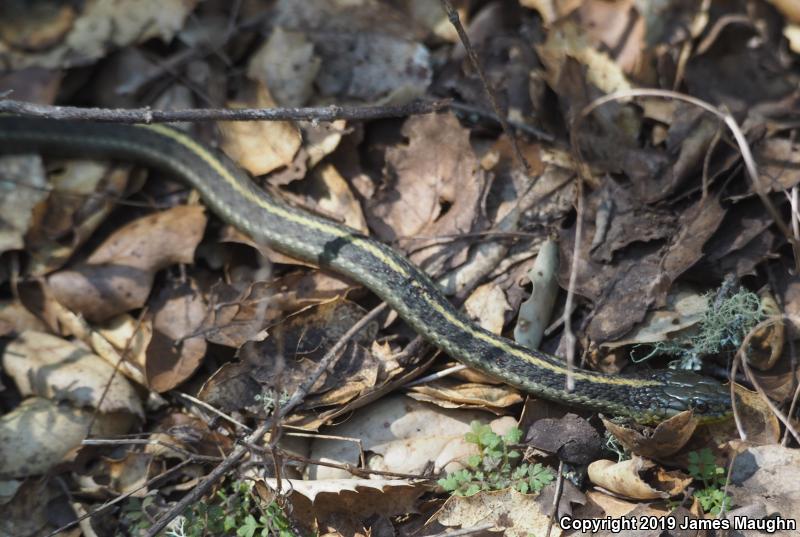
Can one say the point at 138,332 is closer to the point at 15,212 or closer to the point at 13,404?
the point at 13,404

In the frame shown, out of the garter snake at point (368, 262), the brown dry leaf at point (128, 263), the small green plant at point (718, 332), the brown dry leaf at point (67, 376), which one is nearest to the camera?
the garter snake at point (368, 262)

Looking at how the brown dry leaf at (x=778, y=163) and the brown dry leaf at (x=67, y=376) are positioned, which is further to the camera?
the brown dry leaf at (x=778, y=163)

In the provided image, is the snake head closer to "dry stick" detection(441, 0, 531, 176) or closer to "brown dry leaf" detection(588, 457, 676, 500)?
"brown dry leaf" detection(588, 457, 676, 500)

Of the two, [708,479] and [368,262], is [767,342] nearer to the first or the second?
[708,479]

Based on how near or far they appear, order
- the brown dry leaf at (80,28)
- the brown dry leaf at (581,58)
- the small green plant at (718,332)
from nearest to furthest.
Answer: the small green plant at (718,332), the brown dry leaf at (581,58), the brown dry leaf at (80,28)

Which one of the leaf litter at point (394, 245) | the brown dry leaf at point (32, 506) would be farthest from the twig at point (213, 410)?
the brown dry leaf at point (32, 506)

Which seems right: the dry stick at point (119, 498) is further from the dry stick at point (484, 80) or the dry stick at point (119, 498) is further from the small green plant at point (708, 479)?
the dry stick at point (484, 80)

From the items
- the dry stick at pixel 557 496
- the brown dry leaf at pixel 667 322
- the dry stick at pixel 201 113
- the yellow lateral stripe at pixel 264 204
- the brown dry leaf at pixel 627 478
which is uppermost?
the dry stick at pixel 201 113
